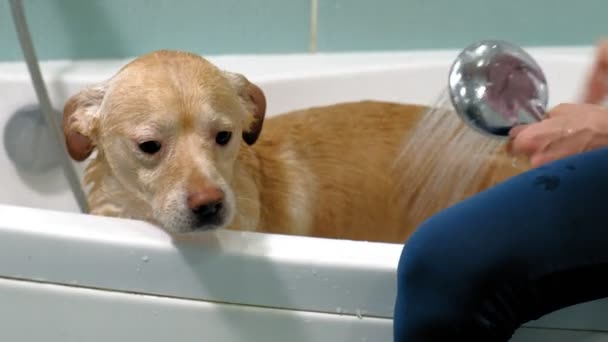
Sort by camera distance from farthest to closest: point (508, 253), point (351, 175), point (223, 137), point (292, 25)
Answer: point (292, 25), point (351, 175), point (223, 137), point (508, 253)

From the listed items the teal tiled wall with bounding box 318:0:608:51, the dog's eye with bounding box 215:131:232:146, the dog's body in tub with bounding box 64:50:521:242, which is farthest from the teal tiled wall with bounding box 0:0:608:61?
the dog's eye with bounding box 215:131:232:146

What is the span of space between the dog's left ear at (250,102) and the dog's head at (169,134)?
0.02 metres

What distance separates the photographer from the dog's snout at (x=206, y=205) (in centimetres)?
89

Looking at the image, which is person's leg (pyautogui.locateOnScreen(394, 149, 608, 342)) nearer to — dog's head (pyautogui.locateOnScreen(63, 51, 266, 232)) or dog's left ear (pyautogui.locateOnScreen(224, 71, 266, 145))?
dog's head (pyautogui.locateOnScreen(63, 51, 266, 232))

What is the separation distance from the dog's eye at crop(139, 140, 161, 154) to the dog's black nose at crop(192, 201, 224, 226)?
123 mm

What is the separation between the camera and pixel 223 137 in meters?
1.00

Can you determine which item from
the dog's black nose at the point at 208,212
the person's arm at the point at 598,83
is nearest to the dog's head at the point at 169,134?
the dog's black nose at the point at 208,212

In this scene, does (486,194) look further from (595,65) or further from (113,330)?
(113,330)

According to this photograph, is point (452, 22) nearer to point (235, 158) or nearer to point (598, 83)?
point (598, 83)

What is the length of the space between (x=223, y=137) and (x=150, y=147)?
0.10 m

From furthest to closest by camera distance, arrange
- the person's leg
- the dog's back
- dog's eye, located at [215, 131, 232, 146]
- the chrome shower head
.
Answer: the dog's back < dog's eye, located at [215, 131, 232, 146] < the chrome shower head < the person's leg

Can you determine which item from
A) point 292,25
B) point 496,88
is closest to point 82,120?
point 496,88

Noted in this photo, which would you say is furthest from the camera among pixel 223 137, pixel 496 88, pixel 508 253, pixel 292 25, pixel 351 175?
pixel 292 25

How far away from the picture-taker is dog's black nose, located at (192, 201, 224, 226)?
0.89m
